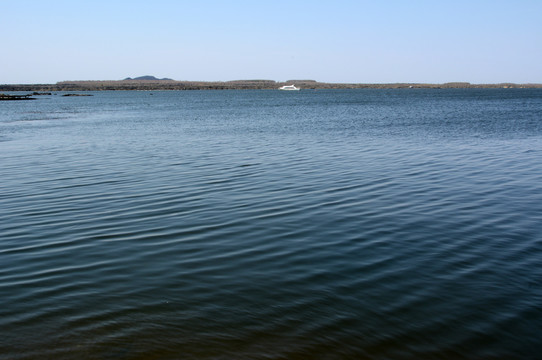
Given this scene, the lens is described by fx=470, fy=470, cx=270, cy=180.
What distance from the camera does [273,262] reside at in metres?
8.49

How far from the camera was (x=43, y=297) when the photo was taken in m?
7.16

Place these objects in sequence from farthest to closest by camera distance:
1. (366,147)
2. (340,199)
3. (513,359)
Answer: (366,147)
(340,199)
(513,359)

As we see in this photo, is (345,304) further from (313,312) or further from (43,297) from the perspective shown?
(43,297)

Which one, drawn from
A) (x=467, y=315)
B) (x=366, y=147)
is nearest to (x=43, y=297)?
(x=467, y=315)

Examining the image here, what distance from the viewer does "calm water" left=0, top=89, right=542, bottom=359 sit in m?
5.94

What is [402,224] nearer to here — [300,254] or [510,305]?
[300,254]

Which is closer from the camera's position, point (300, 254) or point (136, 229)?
point (300, 254)

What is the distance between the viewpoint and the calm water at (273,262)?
5938 millimetres

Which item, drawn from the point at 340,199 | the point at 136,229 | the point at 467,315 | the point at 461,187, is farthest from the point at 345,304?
the point at 461,187

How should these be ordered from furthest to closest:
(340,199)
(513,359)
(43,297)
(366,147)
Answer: (366,147) → (340,199) → (43,297) → (513,359)

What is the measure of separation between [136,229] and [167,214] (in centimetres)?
132

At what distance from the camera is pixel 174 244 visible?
375 inches

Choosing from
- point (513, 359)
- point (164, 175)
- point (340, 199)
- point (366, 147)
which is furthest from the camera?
point (366, 147)

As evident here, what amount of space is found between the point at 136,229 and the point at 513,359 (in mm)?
7822
